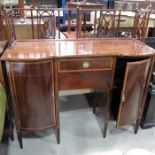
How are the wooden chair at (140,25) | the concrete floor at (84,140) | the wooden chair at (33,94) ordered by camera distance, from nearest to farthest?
the wooden chair at (33,94)
the concrete floor at (84,140)
the wooden chair at (140,25)

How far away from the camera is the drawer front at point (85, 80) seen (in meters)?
1.45

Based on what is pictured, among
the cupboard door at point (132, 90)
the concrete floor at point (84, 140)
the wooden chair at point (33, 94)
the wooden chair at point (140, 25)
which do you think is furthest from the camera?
the wooden chair at point (140, 25)

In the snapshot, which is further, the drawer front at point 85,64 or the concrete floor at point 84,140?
the concrete floor at point 84,140

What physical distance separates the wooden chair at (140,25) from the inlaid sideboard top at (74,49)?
168 millimetres

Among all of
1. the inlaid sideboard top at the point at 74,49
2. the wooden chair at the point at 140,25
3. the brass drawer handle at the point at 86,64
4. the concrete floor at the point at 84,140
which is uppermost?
the wooden chair at the point at 140,25

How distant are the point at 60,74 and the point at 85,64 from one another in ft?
0.71

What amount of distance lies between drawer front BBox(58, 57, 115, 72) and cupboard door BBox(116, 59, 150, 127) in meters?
0.16

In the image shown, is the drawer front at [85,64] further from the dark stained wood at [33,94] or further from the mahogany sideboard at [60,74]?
the dark stained wood at [33,94]

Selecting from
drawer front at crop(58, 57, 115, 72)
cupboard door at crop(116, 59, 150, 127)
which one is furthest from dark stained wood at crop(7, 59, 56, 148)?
cupboard door at crop(116, 59, 150, 127)

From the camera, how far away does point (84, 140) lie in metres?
1.81

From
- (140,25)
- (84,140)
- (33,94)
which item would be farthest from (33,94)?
(140,25)

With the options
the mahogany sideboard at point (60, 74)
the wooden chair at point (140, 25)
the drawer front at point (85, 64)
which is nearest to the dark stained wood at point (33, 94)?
the mahogany sideboard at point (60, 74)

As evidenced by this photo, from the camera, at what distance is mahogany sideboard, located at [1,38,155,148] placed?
135cm

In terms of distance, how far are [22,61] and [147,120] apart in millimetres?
1441
